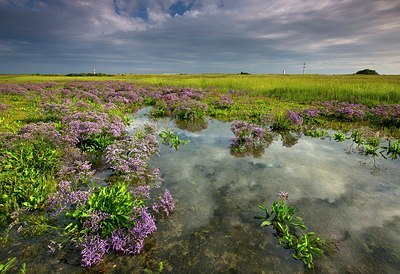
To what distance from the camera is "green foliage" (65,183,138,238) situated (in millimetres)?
4688

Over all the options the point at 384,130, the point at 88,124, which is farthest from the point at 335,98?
the point at 88,124

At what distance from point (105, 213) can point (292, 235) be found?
3717 millimetres

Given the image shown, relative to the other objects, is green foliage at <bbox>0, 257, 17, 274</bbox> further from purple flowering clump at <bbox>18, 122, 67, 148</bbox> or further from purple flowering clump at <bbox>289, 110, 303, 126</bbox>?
purple flowering clump at <bbox>289, 110, 303, 126</bbox>

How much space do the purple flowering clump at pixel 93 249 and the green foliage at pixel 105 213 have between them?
0.49ft

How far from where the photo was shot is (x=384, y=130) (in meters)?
13.5

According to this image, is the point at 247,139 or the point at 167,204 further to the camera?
the point at 247,139

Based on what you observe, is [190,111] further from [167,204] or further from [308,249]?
[308,249]

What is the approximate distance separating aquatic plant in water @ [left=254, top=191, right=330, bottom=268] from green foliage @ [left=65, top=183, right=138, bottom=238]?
2826 mm

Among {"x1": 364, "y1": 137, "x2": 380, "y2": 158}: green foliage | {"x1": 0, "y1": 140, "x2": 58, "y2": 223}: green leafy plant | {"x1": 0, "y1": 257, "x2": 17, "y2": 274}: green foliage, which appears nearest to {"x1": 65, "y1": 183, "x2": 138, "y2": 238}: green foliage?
{"x1": 0, "y1": 257, "x2": 17, "y2": 274}: green foliage

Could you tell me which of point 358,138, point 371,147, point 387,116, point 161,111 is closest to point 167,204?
point 371,147

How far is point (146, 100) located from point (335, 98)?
58.3 feet

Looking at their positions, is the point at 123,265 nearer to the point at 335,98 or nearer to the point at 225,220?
the point at 225,220

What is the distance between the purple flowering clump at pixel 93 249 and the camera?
4219mm

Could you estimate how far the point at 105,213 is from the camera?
4766mm
